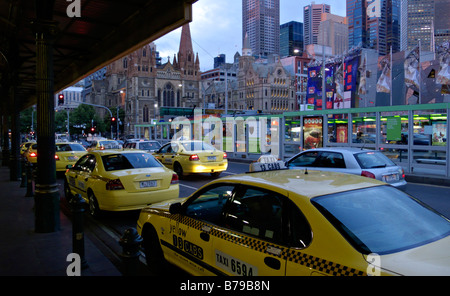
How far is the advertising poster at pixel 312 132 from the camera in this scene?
58.3 feet

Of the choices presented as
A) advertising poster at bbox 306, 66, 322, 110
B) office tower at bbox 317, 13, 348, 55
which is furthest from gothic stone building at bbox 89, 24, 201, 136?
office tower at bbox 317, 13, 348, 55

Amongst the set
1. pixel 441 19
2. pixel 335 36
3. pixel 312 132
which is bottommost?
pixel 312 132

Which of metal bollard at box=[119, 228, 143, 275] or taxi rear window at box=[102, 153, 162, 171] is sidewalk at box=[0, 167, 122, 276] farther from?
metal bollard at box=[119, 228, 143, 275]

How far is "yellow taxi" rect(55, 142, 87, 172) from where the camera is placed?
15312 mm

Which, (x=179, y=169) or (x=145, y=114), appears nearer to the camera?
(x=179, y=169)

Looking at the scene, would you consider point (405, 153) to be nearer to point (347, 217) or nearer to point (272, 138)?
point (272, 138)

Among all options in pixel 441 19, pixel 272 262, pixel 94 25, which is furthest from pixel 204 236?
pixel 441 19

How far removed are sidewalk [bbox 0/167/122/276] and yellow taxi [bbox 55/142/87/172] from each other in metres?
7.46

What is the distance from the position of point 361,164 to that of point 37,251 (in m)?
6.90

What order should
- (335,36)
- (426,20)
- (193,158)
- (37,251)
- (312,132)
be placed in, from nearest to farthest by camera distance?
(37,251) < (193,158) < (312,132) < (426,20) < (335,36)

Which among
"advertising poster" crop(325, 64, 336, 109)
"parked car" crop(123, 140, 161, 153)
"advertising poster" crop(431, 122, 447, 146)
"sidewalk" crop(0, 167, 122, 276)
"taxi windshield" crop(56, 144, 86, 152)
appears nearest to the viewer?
"sidewalk" crop(0, 167, 122, 276)

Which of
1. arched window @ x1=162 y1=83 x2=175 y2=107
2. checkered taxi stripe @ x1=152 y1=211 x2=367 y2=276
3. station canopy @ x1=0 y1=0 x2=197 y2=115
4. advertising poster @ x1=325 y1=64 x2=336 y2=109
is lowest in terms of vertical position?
checkered taxi stripe @ x1=152 y1=211 x2=367 y2=276

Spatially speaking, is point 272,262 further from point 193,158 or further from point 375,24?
point 375,24

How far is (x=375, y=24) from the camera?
135000 mm
